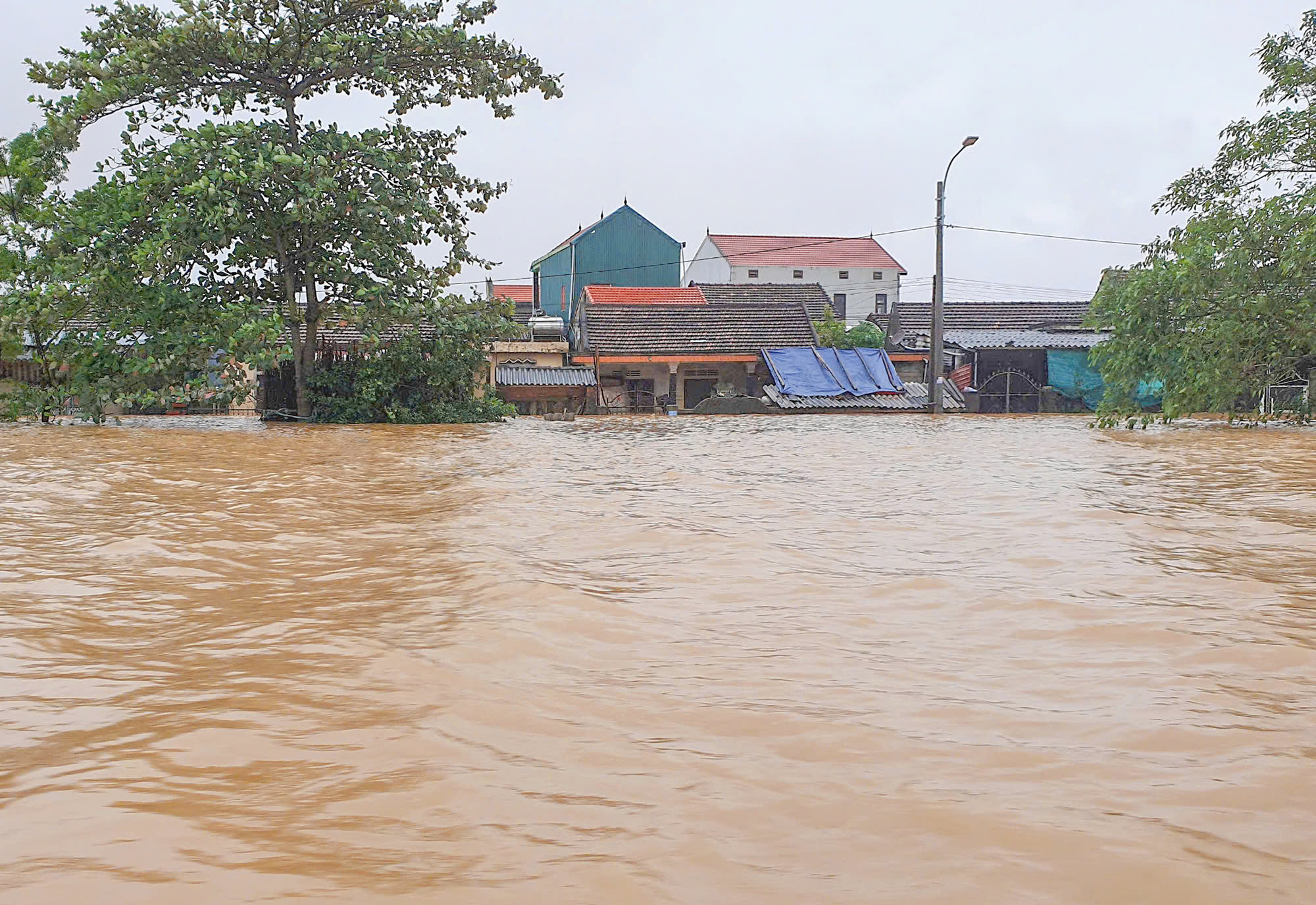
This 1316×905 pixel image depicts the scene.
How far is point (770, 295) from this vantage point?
128 ft

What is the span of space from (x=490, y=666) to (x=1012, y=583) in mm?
2113

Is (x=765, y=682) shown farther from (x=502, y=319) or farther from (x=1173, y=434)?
(x=502, y=319)

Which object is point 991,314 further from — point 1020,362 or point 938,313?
point 938,313

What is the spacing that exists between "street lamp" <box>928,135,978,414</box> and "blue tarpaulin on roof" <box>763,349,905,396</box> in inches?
96.5

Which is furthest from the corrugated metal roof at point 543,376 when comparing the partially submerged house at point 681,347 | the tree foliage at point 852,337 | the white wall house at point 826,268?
the white wall house at point 826,268

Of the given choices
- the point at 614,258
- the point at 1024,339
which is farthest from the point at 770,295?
the point at 1024,339

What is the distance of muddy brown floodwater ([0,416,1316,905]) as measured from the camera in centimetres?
165

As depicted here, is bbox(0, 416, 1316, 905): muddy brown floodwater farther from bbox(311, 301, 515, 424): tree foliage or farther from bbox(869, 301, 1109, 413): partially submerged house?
bbox(869, 301, 1109, 413): partially submerged house

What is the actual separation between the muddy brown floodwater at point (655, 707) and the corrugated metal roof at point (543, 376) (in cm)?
2247

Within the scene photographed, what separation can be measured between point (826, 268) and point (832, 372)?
75.7ft

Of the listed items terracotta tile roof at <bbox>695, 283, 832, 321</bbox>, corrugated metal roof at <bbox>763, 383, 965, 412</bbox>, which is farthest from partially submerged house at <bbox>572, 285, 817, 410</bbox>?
terracotta tile roof at <bbox>695, 283, 832, 321</bbox>

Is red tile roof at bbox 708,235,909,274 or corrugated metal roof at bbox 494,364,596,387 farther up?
red tile roof at bbox 708,235,909,274

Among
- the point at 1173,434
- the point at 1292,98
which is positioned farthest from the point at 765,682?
the point at 1292,98

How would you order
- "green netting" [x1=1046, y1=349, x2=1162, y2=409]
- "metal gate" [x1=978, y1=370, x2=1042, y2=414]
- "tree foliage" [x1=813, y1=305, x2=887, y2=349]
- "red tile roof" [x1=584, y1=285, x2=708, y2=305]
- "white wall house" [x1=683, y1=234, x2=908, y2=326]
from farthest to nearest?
"white wall house" [x1=683, y1=234, x2=908, y2=326]
"red tile roof" [x1=584, y1=285, x2=708, y2=305]
"tree foliage" [x1=813, y1=305, x2=887, y2=349]
"metal gate" [x1=978, y1=370, x2=1042, y2=414]
"green netting" [x1=1046, y1=349, x2=1162, y2=409]
